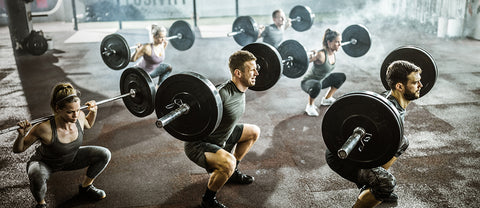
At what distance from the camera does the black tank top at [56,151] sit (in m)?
2.61

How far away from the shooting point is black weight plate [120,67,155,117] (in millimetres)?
3062

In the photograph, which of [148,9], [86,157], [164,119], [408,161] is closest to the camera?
[164,119]

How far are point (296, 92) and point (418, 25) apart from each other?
7328 mm

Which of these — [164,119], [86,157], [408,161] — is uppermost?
[164,119]

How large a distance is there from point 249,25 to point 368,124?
14.2 feet

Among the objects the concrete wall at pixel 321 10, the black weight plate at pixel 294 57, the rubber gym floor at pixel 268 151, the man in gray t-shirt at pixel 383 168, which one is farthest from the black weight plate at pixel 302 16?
the concrete wall at pixel 321 10

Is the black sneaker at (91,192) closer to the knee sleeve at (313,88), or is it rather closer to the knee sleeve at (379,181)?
the knee sleeve at (379,181)

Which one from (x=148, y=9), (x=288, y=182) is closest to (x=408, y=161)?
(x=288, y=182)

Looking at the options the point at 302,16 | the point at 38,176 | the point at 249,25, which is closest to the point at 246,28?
the point at 249,25

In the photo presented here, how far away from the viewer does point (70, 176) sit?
339 centimetres

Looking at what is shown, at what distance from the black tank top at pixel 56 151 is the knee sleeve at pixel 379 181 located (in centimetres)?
194

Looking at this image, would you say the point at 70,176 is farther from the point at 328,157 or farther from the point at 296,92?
the point at 296,92

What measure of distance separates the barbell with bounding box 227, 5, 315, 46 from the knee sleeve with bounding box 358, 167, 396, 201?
3866 mm

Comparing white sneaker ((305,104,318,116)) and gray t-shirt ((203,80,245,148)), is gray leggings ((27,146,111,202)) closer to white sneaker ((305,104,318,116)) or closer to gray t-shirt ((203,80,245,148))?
gray t-shirt ((203,80,245,148))
